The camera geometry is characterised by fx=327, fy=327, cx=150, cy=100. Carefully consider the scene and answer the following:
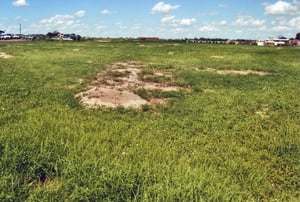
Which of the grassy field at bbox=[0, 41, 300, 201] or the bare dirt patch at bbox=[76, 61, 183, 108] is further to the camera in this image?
the bare dirt patch at bbox=[76, 61, 183, 108]

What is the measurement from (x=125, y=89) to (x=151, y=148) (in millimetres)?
7269

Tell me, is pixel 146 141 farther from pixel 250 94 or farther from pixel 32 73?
pixel 32 73

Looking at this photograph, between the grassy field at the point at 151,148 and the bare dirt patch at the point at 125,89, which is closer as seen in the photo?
the grassy field at the point at 151,148

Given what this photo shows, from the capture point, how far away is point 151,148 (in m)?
7.32

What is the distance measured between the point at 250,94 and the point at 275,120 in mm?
4002

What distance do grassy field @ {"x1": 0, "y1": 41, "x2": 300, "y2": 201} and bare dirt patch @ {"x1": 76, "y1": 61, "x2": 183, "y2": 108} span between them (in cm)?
63

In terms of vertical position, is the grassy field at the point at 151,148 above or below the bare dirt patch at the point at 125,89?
below

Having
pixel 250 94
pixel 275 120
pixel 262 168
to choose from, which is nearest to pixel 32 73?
pixel 250 94

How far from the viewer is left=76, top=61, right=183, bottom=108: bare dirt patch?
12132 millimetres

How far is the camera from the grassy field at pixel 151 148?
533cm

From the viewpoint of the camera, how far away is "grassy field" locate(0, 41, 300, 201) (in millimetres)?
5332

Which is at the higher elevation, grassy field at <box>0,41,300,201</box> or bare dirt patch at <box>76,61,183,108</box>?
bare dirt patch at <box>76,61,183,108</box>

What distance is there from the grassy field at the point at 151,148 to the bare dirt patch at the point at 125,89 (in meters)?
0.63

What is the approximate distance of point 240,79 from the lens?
18.8 metres
